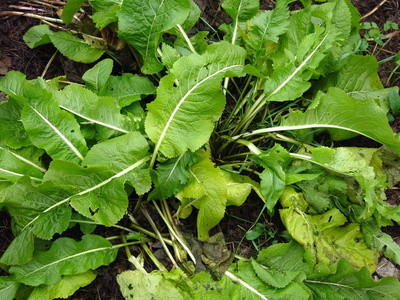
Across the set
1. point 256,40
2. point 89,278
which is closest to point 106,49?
point 256,40

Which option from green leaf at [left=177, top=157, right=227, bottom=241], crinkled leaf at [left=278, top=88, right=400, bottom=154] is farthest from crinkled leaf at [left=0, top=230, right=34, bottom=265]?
crinkled leaf at [left=278, top=88, right=400, bottom=154]

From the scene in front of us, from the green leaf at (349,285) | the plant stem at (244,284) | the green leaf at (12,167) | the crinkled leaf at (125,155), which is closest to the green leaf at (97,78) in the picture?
the crinkled leaf at (125,155)

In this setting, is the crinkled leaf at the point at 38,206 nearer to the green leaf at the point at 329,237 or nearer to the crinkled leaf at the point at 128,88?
the crinkled leaf at the point at 128,88

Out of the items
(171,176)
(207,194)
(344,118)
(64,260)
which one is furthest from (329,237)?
(64,260)

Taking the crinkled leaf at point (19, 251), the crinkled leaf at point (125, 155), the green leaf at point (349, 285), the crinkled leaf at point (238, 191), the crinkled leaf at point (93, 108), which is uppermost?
the crinkled leaf at point (93, 108)

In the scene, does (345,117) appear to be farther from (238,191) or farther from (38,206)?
(38,206)

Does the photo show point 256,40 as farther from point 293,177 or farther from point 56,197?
point 56,197
